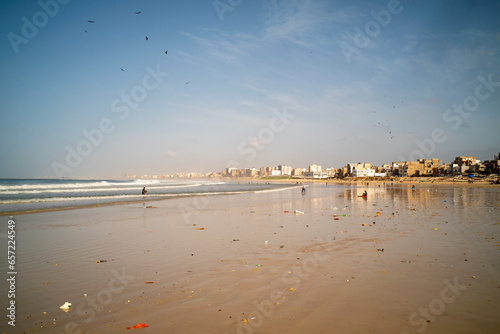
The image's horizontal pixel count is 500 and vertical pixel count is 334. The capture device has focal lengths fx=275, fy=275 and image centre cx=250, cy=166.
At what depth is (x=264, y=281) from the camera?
675cm

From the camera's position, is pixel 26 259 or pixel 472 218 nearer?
pixel 26 259

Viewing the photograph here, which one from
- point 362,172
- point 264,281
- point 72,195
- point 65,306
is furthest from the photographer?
point 362,172

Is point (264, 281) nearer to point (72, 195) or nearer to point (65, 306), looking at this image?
point (65, 306)

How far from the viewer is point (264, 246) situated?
1026cm

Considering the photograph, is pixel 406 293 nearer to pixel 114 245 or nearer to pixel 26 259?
pixel 114 245

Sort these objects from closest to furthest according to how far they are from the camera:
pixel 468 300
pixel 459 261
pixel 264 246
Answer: pixel 468 300, pixel 459 261, pixel 264 246

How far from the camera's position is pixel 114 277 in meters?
7.33

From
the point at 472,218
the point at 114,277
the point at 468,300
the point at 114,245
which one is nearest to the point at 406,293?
the point at 468,300

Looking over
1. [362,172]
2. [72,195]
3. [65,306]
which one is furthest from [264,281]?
[362,172]

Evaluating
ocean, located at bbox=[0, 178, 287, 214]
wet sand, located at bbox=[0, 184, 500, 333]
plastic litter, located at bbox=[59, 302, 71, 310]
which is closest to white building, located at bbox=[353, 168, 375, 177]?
ocean, located at bbox=[0, 178, 287, 214]

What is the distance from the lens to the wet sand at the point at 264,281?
193 inches

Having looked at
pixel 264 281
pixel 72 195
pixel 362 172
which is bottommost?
pixel 264 281

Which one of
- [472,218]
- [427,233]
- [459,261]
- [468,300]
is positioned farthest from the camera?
[472,218]

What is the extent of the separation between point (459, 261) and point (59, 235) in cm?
1568
